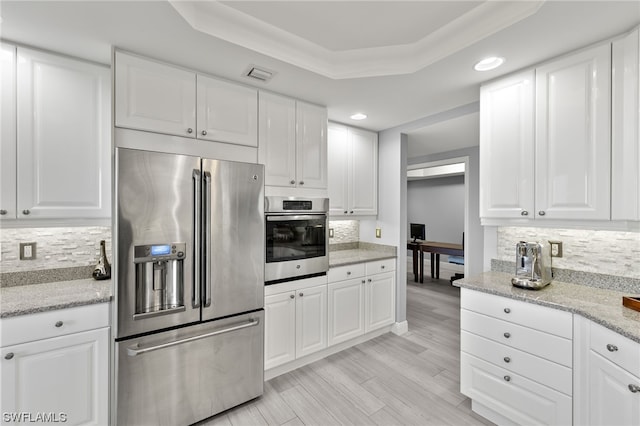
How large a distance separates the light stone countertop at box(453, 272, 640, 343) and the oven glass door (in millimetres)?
1231

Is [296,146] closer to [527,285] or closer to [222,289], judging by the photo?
[222,289]

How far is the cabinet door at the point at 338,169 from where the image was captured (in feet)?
10.5

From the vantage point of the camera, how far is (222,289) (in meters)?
2.05

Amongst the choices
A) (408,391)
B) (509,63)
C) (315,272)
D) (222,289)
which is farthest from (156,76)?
(408,391)

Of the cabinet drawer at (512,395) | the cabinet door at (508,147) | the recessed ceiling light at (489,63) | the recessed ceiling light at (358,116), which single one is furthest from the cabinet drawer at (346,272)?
the recessed ceiling light at (489,63)

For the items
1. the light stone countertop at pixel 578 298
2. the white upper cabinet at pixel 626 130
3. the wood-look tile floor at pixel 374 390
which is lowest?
the wood-look tile floor at pixel 374 390

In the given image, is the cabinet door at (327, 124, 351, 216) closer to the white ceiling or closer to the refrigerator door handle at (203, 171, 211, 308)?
the white ceiling

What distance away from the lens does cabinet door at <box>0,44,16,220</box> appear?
1.71m

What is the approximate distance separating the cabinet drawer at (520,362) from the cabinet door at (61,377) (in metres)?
2.42

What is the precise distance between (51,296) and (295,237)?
165cm

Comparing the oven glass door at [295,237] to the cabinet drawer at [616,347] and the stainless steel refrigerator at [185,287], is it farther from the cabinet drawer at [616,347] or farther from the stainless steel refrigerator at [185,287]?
the cabinet drawer at [616,347]

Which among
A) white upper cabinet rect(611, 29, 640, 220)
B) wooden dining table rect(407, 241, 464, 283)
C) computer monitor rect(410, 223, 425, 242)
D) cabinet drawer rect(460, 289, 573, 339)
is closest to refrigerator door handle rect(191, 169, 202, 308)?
cabinet drawer rect(460, 289, 573, 339)

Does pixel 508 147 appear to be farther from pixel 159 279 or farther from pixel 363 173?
pixel 159 279

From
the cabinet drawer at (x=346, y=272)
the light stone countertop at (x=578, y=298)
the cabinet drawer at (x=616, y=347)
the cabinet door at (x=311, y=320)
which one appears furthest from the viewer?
the cabinet drawer at (x=346, y=272)
